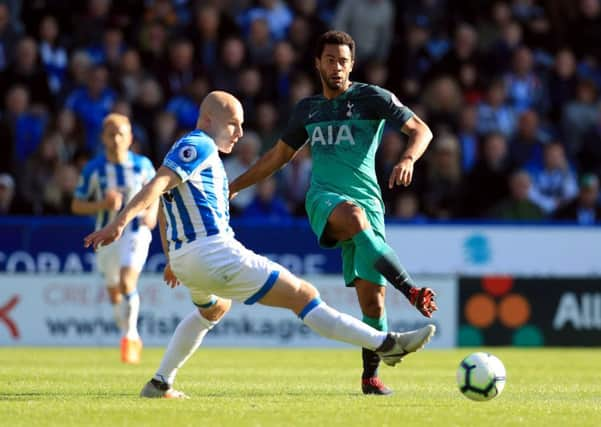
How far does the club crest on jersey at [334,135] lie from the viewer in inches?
352

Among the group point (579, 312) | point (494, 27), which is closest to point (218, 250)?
point (579, 312)

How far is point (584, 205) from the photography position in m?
18.0

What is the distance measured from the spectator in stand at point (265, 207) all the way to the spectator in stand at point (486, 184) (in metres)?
2.54

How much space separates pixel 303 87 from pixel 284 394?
10738mm

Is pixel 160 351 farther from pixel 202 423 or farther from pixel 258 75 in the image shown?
pixel 202 423

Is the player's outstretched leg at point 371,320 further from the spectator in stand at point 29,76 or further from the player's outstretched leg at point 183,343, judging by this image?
the spectator in stand at point 29,76

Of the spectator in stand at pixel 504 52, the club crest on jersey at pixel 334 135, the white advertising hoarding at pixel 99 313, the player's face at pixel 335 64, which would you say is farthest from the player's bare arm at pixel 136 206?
the spectator in stand at pixel 504 52

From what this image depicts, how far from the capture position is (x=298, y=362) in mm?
13375

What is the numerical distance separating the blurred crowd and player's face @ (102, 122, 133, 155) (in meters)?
4.34

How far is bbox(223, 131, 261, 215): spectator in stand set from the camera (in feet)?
59.1

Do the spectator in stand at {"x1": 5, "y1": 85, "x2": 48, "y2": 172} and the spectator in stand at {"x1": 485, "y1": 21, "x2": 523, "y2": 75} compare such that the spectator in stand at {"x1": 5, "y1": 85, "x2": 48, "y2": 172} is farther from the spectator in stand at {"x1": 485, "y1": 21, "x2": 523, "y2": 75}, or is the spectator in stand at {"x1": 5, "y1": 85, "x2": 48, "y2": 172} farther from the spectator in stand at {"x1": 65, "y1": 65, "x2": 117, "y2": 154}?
the spectator in stand at {"x1": 485, "y1": 21, "x2": 523, "y2": 75}

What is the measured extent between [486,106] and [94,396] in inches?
488

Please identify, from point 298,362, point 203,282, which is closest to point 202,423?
point 203,282

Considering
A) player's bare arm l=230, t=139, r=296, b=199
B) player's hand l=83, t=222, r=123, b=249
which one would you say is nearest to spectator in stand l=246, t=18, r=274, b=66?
player's bare arm l=230, t=139, r=296, b=199
